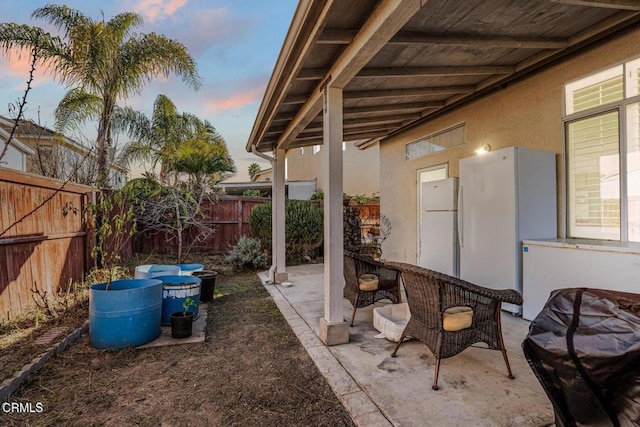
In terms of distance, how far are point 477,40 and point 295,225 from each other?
5.79 m

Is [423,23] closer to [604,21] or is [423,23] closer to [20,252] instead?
[604,21]

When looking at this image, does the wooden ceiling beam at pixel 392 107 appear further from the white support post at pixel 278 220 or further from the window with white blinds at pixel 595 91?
the window with white blinds at pixel 595 91

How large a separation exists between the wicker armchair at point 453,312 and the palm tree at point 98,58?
7530 mm

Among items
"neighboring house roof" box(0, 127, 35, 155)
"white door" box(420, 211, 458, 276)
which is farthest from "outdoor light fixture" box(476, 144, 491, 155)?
"neighboring house roof" box(0, 127, 35, 155)

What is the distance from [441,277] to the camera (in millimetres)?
2330

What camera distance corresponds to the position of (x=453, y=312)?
2.61 meters

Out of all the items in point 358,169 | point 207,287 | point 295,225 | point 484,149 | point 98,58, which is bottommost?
point 207,287

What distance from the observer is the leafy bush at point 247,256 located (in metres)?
7.44

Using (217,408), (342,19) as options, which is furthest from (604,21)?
(217,408)

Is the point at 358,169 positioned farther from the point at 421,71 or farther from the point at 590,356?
the point at 590,356

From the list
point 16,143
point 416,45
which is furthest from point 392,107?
point 16,143

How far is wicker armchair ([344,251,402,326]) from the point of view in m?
3.68

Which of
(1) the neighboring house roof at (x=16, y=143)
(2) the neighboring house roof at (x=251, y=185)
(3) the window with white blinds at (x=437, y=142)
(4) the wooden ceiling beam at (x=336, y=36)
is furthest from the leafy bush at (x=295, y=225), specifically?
(2) the neighboring house roof at (x=251, y=185)

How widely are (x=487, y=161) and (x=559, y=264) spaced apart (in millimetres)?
1446
